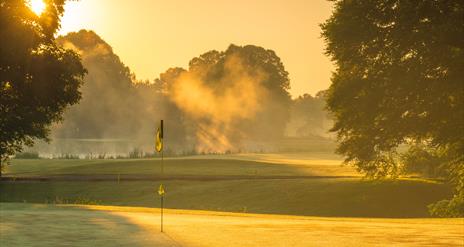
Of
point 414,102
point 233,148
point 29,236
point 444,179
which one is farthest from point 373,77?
point 233,148

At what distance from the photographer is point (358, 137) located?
38094mm

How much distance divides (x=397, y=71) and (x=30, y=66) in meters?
17.1

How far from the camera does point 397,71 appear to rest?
1383 inches

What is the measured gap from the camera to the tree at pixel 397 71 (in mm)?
34516

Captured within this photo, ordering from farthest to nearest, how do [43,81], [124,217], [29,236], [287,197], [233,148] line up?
[233,148] → [287,197] → [43,81] → [124,217] → [29,236]

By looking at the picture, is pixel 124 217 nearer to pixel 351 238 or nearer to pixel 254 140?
pixel 351 238

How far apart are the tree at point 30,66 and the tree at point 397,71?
1319cm

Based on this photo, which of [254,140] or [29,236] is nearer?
[29,236]

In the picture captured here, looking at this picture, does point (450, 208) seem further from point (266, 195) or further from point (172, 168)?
point (172, 168)

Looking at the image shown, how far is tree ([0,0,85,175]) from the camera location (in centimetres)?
3531

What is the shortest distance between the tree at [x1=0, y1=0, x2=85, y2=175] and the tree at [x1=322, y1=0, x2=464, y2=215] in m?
13.2

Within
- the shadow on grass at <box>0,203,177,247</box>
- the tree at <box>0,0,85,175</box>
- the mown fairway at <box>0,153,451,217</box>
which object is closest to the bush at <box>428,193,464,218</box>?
the mown fairway at <box>0,153,451,217</box>

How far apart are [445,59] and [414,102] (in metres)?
2.40

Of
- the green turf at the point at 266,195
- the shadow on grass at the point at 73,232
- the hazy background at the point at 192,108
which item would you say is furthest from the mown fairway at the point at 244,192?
the hazy background at the point at 192,108
